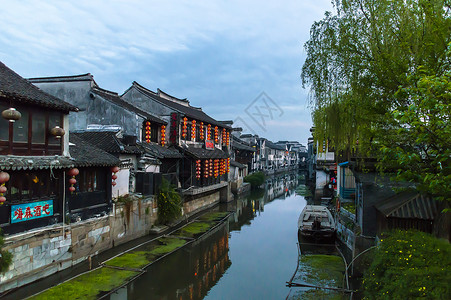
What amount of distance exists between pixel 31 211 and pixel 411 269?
476 inches

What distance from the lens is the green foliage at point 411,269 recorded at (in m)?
6.31

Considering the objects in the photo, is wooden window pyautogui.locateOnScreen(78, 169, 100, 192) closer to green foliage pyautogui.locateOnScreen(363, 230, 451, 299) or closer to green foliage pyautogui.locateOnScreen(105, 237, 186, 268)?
green foliage pyautogui.locateOnScreen(105, 237, 186, 268)

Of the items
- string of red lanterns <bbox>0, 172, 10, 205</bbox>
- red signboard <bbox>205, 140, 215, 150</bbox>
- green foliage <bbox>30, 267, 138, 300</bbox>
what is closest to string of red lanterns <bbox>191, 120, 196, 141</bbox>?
red signboard <bbox>205, 140, 215, 150</bbox>

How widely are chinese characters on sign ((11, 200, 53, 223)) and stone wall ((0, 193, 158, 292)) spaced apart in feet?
1.75

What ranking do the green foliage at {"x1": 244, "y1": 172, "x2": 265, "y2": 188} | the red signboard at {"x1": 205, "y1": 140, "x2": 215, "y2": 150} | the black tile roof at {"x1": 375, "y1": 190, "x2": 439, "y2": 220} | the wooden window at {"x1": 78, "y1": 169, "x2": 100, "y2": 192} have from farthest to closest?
the green foliage at {"x1": 244, "y1": 172, "x2": 265, "y2": 188} < the red signboard at {"x1": 205, "y1": 140, "x2": 215, "y2": 150} < the wooden window at {"x1": 78, "y1": 169, "x2": 100, "y2": 192} < the black tile roof at {"x1": 375, "y1": 190, "x2": 439, "y2": 220}

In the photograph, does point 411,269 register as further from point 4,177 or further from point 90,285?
point 4,177

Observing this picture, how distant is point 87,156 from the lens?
562 inches

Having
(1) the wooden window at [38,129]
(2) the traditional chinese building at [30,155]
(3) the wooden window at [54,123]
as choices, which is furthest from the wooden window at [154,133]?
(1) the wooden window at [38,129]

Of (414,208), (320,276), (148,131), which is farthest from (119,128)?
(414,208)

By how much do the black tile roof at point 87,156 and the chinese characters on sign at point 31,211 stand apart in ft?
6.24

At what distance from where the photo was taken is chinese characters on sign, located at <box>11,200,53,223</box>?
36.1 feet

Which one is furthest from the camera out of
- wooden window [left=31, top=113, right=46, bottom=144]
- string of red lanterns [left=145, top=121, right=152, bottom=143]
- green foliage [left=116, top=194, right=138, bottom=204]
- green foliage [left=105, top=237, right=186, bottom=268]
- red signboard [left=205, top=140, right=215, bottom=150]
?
red signboard [left=205, top=140, right=215, bottom=150]

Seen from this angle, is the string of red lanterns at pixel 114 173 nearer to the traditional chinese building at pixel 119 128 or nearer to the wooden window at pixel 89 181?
the wooden window at pixel 89 181

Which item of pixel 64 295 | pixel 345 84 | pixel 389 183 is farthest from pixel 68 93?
pixel 389 183
